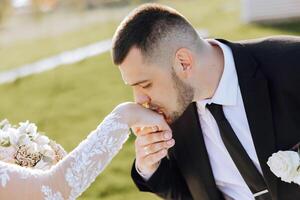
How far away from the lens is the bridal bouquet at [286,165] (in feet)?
11.2

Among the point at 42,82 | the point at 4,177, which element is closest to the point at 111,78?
the point at 42,82

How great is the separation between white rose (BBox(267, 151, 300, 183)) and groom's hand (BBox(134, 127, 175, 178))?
0.50m

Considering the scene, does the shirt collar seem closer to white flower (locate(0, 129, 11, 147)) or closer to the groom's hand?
the groom's hand

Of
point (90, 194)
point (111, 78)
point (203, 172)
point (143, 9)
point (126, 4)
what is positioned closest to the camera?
point (143, 9)

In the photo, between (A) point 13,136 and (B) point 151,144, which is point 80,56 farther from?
(B) point 151,144

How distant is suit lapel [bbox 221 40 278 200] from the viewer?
3.58 m

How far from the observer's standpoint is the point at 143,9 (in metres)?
3.56

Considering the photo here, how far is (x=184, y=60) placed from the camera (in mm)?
3523

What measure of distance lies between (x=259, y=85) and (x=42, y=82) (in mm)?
8927

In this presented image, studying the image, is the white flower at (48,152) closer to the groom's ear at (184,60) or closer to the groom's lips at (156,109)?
the groom's lips at (156,109)

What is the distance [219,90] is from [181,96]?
0.21 m

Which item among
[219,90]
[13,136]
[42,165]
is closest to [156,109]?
[219,90]

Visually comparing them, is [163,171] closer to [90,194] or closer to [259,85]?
[259,85]

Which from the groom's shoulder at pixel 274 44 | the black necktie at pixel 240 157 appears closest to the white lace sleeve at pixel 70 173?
the black necktie at pixel 240 157
